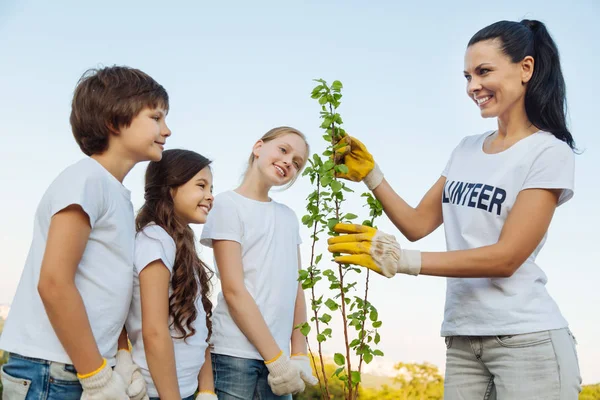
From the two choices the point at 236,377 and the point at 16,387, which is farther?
the point at 236,377

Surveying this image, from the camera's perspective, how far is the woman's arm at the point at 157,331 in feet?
6.89

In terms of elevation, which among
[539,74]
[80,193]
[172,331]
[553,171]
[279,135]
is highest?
[539,74]

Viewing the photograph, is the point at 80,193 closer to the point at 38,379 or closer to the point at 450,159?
the point at 38,379

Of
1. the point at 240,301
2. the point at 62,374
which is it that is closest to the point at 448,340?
the point at 240,301

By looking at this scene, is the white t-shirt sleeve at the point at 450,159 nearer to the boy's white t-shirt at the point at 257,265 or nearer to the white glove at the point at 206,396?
the boy's white t-shirt at the point at 257,265

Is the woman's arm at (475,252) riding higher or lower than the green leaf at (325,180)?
lower

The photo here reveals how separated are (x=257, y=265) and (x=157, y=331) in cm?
62

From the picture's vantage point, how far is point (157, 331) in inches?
82.8

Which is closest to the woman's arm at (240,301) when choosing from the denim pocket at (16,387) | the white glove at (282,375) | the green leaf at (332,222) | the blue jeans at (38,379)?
the white glove at (282,375)

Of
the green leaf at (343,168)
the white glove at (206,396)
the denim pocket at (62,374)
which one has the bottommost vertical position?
the white glove at (206,396)

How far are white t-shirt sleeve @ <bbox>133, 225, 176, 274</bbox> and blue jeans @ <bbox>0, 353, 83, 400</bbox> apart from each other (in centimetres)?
46

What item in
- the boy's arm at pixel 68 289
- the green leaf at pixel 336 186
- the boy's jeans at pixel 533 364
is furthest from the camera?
the green leaf at pixel 336 186

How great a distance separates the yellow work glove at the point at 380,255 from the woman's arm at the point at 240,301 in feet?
1.96

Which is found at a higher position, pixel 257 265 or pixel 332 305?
pixel 257 265
